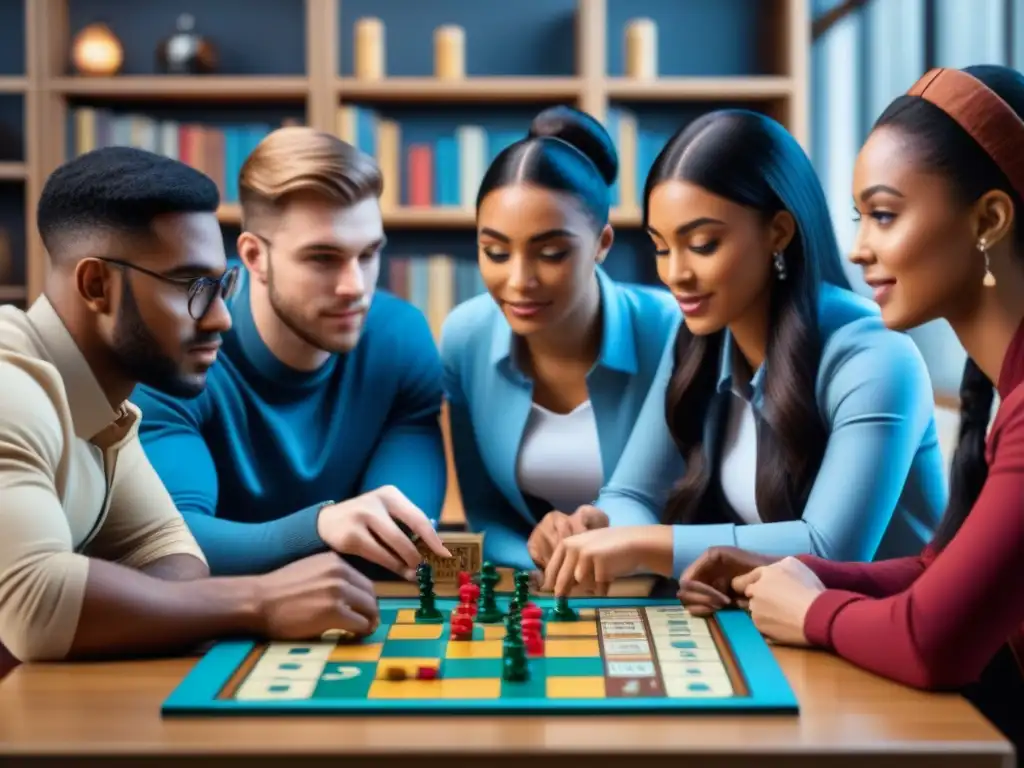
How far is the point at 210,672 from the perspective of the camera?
146cm

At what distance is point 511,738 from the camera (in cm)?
126

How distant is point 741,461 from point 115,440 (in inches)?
39.4

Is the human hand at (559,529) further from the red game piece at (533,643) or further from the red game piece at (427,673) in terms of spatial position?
the red game piece at (427,673)

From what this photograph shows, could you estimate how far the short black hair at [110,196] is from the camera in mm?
1733

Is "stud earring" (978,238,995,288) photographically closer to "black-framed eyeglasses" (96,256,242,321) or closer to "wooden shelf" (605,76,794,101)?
"black-framed eyeglasses" (96,256,242,321)

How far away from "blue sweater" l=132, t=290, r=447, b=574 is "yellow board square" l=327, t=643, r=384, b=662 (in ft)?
2.03

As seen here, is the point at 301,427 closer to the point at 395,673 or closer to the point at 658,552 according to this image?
the point at 658,552

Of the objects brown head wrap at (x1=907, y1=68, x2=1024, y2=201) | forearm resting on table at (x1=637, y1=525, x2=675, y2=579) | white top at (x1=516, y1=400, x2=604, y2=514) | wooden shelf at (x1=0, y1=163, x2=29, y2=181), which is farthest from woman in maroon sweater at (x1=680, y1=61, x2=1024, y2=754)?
wooden shelf at (x1=0, y1=163, x2=29, y2=181)

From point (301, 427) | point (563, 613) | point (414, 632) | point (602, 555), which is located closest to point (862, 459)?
point (602, 555)

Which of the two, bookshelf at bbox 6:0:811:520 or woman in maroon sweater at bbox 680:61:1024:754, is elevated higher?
bookshelf at bbox 6:0:811:520

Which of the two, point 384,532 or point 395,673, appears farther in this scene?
point 384,532

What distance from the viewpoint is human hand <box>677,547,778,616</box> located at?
5.81 feet

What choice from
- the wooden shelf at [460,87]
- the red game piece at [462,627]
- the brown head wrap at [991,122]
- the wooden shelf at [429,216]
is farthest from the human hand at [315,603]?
the wooden shelf at [460,87]

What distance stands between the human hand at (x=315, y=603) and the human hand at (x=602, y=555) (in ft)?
1.06
